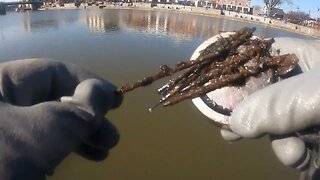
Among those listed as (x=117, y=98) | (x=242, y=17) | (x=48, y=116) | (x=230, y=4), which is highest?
(x=230, y=4)

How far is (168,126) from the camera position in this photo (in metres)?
8.30

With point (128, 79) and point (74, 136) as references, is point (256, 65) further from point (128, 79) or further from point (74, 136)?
point (128, 79)

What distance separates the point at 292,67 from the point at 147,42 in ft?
55.7

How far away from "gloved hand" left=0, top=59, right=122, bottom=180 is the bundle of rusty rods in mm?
534

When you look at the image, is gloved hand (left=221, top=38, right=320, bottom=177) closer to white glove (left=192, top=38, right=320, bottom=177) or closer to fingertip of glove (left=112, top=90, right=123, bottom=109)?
white glove (left=192, top=38, right=320, bottom=177)

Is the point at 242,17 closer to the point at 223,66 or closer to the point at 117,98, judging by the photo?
the point at 223,66

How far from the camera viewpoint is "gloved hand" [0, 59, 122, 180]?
1374mm

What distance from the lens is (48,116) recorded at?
4.94 feet

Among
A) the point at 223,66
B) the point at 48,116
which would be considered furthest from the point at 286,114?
the point at 48,116

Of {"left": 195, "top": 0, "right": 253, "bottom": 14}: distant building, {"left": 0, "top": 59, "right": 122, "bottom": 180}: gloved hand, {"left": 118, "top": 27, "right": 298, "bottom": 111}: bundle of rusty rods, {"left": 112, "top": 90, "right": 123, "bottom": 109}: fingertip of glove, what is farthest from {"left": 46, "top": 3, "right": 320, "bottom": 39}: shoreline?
{"left": 0, "top": 59, "right": 122, "bottom": 180}: gloved hand

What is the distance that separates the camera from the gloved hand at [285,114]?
6.29ft

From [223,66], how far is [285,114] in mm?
874

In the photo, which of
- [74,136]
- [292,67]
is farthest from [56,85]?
[292,67]

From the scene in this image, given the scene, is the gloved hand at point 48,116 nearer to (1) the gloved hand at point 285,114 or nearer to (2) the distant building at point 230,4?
(1) the gloved hand at point 285,114
